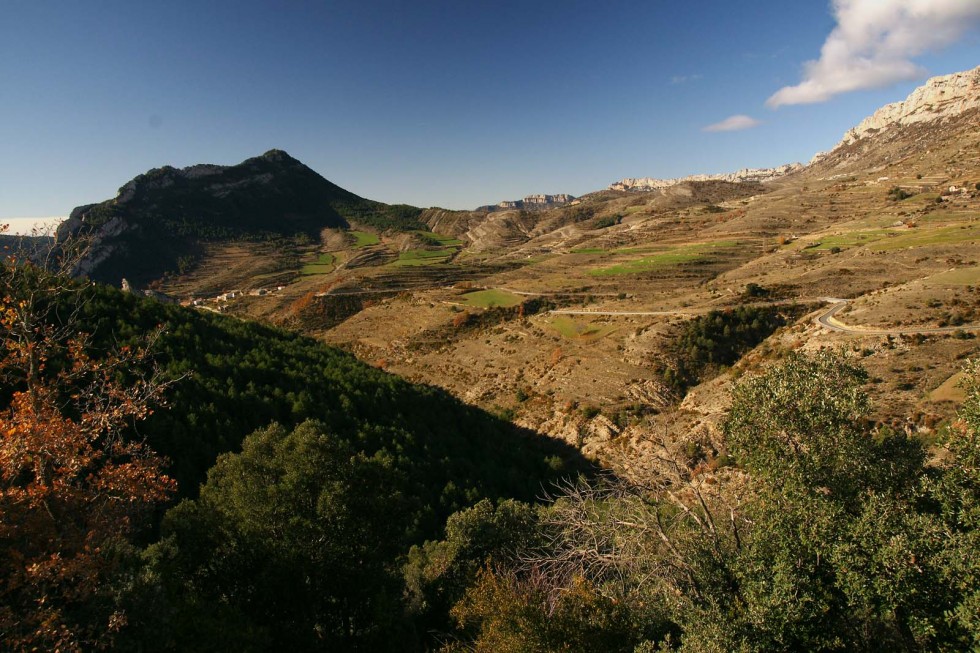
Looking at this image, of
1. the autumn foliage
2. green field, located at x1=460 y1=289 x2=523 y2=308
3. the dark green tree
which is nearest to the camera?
the autumn foliage

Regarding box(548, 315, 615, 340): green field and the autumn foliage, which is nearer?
the autumn foliage

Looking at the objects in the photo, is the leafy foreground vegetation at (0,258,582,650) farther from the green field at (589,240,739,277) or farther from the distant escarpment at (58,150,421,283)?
the distant escarpment at (58,150,421,283)

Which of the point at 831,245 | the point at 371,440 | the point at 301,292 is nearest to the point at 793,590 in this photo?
the point at 371,440

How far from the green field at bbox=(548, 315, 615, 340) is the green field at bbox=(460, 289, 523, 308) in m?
13.2

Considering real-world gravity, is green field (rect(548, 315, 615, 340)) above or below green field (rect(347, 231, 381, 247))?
below

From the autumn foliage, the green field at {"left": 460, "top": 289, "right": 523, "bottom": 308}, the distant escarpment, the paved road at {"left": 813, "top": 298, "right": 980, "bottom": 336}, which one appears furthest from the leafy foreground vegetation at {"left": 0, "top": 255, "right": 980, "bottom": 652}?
the distant escarpment

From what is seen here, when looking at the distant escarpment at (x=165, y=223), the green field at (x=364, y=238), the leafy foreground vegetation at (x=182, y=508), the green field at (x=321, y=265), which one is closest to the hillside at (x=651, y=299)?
the green field at (x=321, y=265)

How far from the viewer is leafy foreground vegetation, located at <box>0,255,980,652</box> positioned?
30.0ft

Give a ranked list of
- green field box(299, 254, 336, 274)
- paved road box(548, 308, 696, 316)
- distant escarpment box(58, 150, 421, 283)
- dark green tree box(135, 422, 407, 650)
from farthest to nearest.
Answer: distant escarpment box(58, 150, 421, 283) → green field box(299, 254, 336, 274) → paved road box(548, 308, 696, 316) → dark green tree box(135, 422, 407, 650)

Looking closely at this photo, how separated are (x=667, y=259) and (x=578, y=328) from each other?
39.9 m

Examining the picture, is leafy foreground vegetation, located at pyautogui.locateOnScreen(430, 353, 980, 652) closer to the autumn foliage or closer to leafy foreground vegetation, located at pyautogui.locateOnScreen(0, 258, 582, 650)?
leafy foreground vegetation, located at pyautogui.locateOnScreen(0, 258, 582, 650)

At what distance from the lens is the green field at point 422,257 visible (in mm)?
131675

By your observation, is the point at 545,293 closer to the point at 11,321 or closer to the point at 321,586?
the point at 321,586

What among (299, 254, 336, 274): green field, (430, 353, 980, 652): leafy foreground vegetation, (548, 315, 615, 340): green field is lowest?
(548, 315, 615, 340): green field
